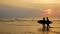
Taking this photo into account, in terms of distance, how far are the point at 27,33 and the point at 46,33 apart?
5.65ft

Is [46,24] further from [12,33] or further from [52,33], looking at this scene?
[12,33]

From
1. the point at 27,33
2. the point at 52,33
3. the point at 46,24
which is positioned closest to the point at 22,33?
the point at 27,33

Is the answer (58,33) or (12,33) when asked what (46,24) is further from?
(12,33)

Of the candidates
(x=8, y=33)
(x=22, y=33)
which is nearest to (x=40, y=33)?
(x=22, y=33)

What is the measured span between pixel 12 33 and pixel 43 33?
2.80 meters

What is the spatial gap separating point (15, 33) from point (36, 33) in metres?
1.90

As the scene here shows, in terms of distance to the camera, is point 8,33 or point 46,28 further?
point 46,28

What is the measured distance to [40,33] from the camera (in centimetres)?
1706

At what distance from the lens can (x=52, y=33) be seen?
56.6ft

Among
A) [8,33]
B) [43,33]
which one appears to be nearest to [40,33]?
[43,33]

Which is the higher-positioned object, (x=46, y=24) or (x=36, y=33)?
(x=46, y=24)

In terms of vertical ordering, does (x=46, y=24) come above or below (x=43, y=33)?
above

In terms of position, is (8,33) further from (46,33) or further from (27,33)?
(46,33)

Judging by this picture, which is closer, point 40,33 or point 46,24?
point 40,33
